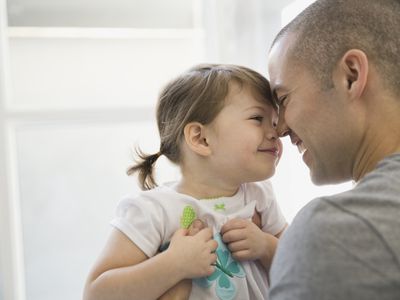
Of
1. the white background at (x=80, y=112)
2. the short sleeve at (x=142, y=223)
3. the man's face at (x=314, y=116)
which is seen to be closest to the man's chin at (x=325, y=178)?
the man's face at (x=314, y=116)

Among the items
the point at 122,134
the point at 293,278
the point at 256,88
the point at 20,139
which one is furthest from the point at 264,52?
the point at 293,278

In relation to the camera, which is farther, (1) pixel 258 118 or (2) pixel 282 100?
(1) pixel 258 118

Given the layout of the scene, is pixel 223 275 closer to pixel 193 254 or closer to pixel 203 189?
pixel 193 254

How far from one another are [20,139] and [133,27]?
0.70 m

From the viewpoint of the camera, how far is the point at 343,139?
3.56 feet

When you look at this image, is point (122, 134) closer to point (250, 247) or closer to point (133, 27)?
point (133, 27)

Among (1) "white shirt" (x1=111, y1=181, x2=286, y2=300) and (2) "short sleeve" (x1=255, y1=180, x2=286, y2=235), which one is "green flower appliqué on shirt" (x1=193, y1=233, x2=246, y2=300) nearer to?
(1) "white shirt" (x1=111, y1=181, x2=286, y2=300)

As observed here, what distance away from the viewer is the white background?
2.04m

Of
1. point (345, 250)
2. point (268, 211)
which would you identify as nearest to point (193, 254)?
point (268, 211)

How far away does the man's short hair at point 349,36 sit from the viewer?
102 cm

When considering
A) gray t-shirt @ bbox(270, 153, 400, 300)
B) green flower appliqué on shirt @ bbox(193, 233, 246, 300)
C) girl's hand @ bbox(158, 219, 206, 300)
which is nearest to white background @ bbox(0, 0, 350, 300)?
green flower appliqué on shirt @ bbox(193, 233, 246, 300)

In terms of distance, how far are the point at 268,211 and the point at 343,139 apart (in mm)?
435

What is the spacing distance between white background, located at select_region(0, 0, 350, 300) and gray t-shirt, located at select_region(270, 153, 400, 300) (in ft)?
3.73

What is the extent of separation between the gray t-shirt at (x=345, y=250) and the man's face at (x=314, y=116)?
25cm
